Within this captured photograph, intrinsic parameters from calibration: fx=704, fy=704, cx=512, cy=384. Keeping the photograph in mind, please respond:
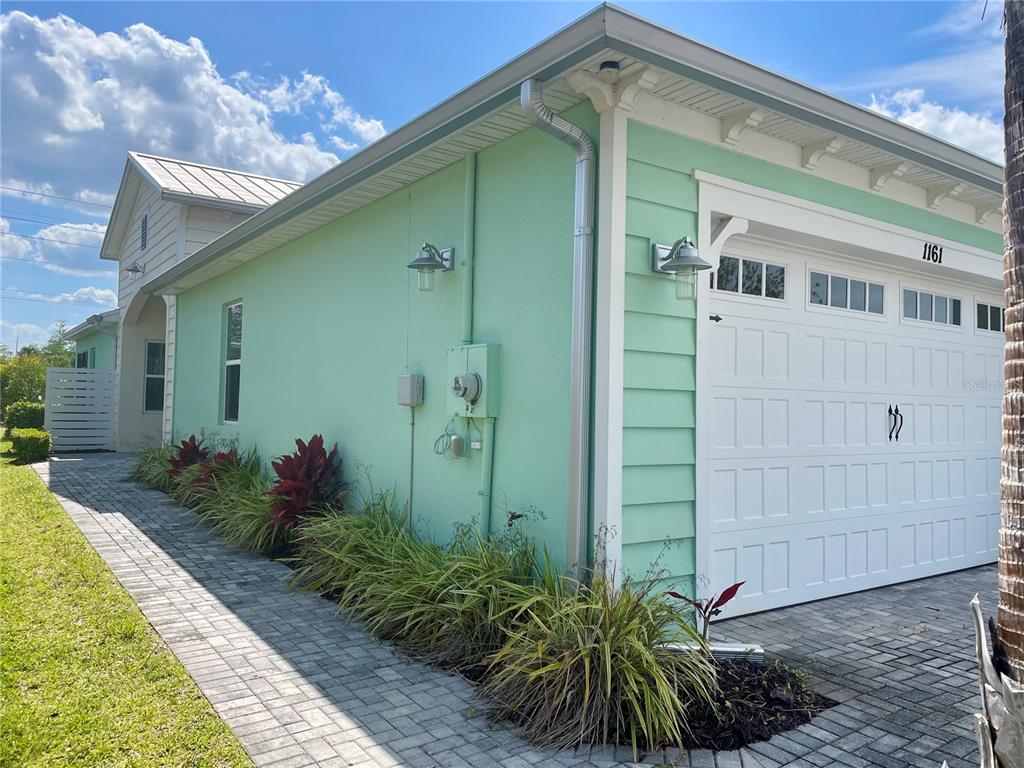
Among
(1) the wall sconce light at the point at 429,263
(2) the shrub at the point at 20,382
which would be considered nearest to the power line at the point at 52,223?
(2) the shrub at the point at 20,382

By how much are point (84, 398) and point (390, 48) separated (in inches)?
429

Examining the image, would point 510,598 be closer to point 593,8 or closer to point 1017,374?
point 1017,374

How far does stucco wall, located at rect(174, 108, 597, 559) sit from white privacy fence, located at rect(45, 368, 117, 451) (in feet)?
25.6

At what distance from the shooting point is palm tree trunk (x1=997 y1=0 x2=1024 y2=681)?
1.82m

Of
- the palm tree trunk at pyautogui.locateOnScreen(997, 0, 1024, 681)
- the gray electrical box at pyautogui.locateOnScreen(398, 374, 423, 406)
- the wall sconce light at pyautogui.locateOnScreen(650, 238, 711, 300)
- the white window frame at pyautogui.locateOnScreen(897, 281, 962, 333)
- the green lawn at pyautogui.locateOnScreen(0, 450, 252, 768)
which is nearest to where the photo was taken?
the palm tree trunk at pyautogui.locateOnScreen(997, 0, 1024, 681)

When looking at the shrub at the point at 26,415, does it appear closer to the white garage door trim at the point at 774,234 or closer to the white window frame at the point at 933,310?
the white garage door trim at the point at 774,234

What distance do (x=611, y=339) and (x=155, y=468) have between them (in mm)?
8640

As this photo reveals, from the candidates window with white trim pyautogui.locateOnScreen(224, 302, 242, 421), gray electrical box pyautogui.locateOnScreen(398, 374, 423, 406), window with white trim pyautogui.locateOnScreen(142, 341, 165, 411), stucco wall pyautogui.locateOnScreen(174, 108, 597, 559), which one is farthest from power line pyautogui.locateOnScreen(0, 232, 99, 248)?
gray electrical box pyautogui.locateOnScreen(398, 374, 423, 406)

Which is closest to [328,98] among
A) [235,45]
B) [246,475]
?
[235,45]

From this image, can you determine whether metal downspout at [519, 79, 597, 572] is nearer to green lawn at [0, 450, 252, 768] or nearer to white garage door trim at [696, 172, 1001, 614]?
white garage door trim at [696, 172, 1001, 614]

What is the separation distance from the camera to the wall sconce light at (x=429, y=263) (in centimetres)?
503

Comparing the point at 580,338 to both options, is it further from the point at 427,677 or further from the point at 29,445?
the point at 29,445

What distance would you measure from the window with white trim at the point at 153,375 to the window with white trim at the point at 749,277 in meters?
13.4

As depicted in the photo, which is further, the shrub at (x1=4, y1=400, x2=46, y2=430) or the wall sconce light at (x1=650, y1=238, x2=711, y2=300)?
the shrub at (x1=4, y1=400, x2=46, y2=430)
